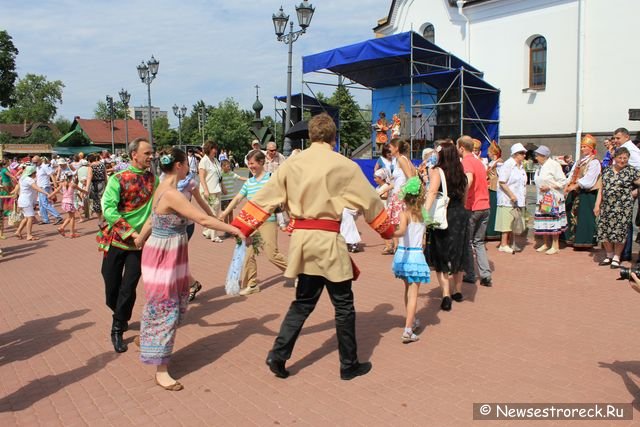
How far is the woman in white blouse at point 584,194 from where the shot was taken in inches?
349

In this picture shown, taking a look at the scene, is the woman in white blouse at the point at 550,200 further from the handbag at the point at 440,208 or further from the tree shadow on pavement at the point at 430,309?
the handbag at the point at 440,208

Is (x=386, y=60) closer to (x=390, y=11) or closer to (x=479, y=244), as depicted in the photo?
(x=390, y=11)

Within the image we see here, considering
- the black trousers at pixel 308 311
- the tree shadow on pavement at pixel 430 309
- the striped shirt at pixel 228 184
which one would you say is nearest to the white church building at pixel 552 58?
the striped shirt at pixel 228 184

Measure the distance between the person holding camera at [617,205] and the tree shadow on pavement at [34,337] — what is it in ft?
23.9

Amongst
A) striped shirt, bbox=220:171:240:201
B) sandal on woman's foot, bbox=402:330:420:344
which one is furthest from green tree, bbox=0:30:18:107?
sandal on woman's foot, bbox=402:330:420:344

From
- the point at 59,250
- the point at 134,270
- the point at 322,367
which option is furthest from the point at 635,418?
the point at 59,250

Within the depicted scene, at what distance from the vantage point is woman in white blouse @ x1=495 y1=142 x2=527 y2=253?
9445 mm

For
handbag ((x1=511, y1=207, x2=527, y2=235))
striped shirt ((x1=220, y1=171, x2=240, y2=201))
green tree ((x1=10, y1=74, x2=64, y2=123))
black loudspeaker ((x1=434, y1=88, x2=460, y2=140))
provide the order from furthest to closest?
1. green tree ((x1=10, y1=74, x2=64, y2=123))
2. black loudspeaker ((x1=434, y1=88, x2=460, y2=140))
3. striped shirt ((x1=220, y1=171, x2=240, y2=201))
4. handbag ((x1=511, y1=207, x2=527, y2=235))

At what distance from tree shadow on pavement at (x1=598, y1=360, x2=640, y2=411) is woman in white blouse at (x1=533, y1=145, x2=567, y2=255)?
5.07m

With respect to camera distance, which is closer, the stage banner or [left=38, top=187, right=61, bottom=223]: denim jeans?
[left=38, top=187, right=61, bottom=223]: denim jeans

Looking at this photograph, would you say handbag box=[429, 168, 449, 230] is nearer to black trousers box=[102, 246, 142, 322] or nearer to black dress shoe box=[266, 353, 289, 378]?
black dress shoe box=[266, 353, 289, 378]

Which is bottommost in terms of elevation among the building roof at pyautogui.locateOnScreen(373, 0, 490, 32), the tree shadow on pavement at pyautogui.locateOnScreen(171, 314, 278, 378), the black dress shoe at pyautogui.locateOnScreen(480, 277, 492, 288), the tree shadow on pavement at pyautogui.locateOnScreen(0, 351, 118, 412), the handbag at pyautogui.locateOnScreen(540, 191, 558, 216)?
the tree shadow on pavement at pyautogui.locateOnScreen(0, 351, 118, 412)

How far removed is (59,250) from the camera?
36.6ft

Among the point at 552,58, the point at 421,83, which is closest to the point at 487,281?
the point at 421,83
